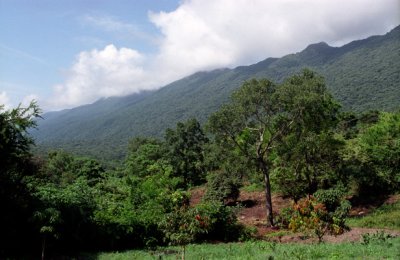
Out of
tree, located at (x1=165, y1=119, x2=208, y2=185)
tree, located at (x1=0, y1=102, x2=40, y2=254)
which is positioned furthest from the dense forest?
tree, located at (x1=165, y1=119, x2=208, y2=185)

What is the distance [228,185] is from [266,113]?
8.05m

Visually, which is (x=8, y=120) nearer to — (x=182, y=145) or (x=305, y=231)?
(x=305, y=231)

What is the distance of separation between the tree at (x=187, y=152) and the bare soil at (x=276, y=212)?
765cm

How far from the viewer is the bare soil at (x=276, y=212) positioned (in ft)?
52.0

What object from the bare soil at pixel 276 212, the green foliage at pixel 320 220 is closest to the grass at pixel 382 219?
the bare soil at pixel 276 212

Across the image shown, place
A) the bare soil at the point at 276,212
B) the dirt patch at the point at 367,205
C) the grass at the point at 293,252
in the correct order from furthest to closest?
the dirt patch at the point at 367,205 → the bare soil at the point at 276,212 → the grass at the point at 293,252

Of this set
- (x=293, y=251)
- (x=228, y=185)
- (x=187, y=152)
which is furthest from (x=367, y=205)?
(x=187, y=152)

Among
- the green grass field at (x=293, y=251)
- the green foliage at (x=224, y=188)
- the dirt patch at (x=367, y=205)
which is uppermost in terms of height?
the green foliage at (x=224, y=188)

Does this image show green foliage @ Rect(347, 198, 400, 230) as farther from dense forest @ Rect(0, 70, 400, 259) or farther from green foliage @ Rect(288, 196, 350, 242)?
green foliage @ Rect(288, 196, 350, 242)

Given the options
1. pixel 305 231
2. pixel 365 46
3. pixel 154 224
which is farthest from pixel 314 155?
pixel 365 46

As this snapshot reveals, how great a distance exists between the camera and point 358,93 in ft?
333

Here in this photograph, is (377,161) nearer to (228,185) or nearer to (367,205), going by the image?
(367,205)

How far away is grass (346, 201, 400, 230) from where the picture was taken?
18.6m

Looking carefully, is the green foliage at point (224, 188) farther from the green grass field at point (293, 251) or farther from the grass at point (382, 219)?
the green grass field at point (293, 251)
